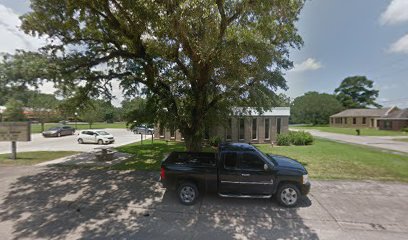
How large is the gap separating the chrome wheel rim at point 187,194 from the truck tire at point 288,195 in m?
2.40

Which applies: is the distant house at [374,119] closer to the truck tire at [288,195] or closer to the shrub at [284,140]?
the shrub at [284,140]

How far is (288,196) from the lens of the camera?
588 centimetres

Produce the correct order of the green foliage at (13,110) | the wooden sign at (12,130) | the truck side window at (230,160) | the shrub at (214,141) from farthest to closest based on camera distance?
1. the shrub at (214,141)
2. the green foliage at (13,110)
3. the wooden sign at (12,130)
4. the truck side window at (230,160)

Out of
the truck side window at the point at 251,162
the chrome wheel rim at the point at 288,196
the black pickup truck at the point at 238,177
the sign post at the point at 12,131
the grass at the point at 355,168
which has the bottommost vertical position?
the grass at the point at 355,168

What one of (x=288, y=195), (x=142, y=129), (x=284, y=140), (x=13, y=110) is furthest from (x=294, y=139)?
(x=13, y=110)

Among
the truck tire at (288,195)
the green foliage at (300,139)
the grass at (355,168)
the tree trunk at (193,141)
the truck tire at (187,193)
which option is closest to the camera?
the truck tire at (288,195)

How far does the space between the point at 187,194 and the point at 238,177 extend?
154cm

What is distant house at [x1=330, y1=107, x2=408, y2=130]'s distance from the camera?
3978 cm

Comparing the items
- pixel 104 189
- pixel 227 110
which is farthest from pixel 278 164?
pixel 104 189

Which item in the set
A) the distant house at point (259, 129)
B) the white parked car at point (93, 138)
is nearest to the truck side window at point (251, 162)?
the distant house at point (259, 129)

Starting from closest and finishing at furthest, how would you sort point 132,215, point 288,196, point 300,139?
point 132,215
point 288,196
point 300,139

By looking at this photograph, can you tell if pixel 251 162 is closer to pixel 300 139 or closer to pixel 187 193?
pixel 187 193

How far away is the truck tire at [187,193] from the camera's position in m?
5.96

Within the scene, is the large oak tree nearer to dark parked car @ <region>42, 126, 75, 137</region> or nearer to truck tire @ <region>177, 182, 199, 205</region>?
truck tire @ <region>177, 182, 199, 205</region>
